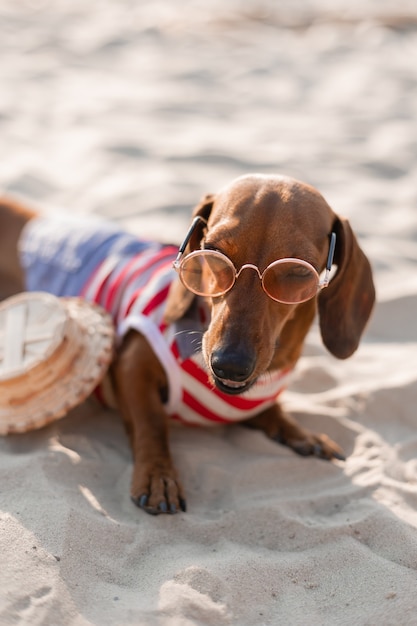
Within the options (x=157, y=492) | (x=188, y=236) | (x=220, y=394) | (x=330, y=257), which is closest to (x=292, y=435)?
(x=220, y=394)

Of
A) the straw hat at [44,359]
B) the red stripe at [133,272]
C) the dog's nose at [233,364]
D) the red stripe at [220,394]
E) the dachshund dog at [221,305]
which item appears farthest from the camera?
the red stripe at [133,272]

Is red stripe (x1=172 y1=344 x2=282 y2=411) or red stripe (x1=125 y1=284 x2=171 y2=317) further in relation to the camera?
red stripe (x1=125 y1=284 x2=171 y2=317)

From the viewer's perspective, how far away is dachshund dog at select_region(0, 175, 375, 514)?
2.57m

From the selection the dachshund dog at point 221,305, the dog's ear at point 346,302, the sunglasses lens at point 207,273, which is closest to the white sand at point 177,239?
the dachshund dog at point 221,305

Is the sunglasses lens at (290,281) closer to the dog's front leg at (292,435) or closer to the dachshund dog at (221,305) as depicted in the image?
the dachshund dog at (221,305)

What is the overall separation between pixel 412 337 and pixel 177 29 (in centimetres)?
596

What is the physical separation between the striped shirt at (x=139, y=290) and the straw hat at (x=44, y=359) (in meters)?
0.21

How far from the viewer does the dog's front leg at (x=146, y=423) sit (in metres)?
2.71

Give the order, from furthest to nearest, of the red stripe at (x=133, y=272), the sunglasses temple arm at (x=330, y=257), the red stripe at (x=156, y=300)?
the red stripe at (x=133, y=272) → the red stripe at (x=156, y=300) → the sunglasses temple arm at (x=330, y=257)

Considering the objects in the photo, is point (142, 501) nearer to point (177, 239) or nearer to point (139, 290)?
point (139, 290)

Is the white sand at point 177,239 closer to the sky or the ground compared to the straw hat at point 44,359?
closer to the ground

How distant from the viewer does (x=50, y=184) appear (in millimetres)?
5289

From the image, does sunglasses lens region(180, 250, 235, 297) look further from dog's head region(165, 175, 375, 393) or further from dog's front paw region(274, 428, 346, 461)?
dog's front paw region(274, 428, 346, 461)

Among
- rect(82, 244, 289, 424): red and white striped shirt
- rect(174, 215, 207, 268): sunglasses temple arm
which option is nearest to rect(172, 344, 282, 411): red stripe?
rect(82, 244, 289, 424): red and white striped shirt
